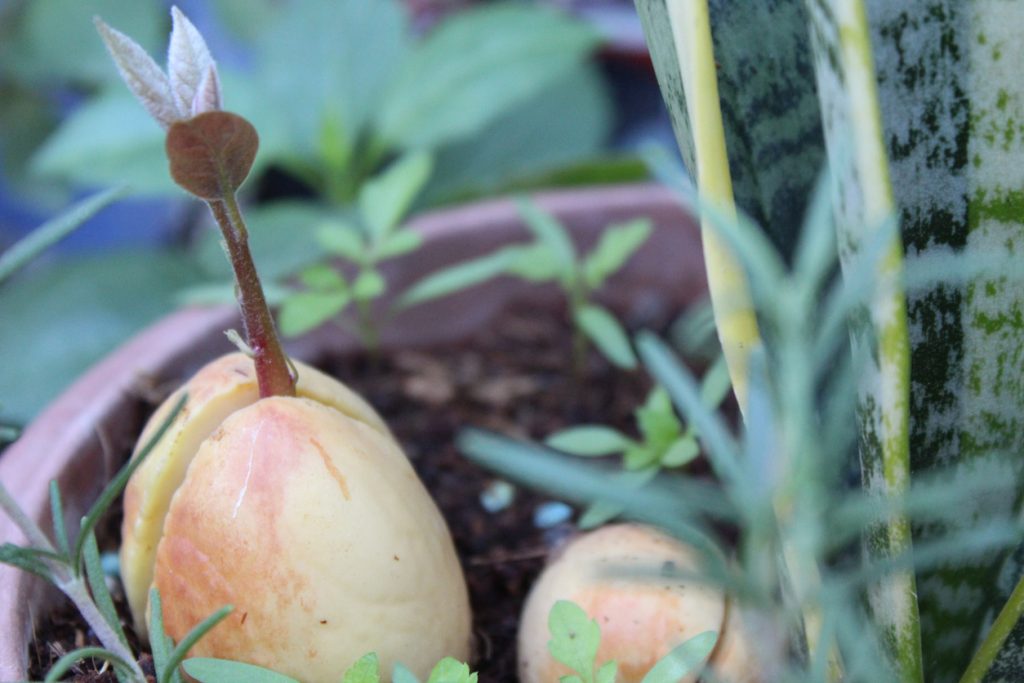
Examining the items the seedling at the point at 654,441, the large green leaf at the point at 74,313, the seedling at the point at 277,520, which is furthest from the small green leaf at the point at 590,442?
the large green leaf at the point at 74,313

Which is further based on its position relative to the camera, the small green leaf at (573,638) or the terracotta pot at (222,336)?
the terracotta pot at (222,336)

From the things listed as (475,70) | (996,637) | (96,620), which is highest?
(475,70)

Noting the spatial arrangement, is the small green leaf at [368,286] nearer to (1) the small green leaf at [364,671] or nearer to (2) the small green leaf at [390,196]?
(2) the small green leaf at [390,196]

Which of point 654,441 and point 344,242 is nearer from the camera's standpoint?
point 654,441

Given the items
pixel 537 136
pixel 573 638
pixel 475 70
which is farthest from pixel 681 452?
pixel 537 136

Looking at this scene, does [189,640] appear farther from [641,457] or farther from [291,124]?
[291,124]

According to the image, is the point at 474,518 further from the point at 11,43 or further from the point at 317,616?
the point at 11,43
